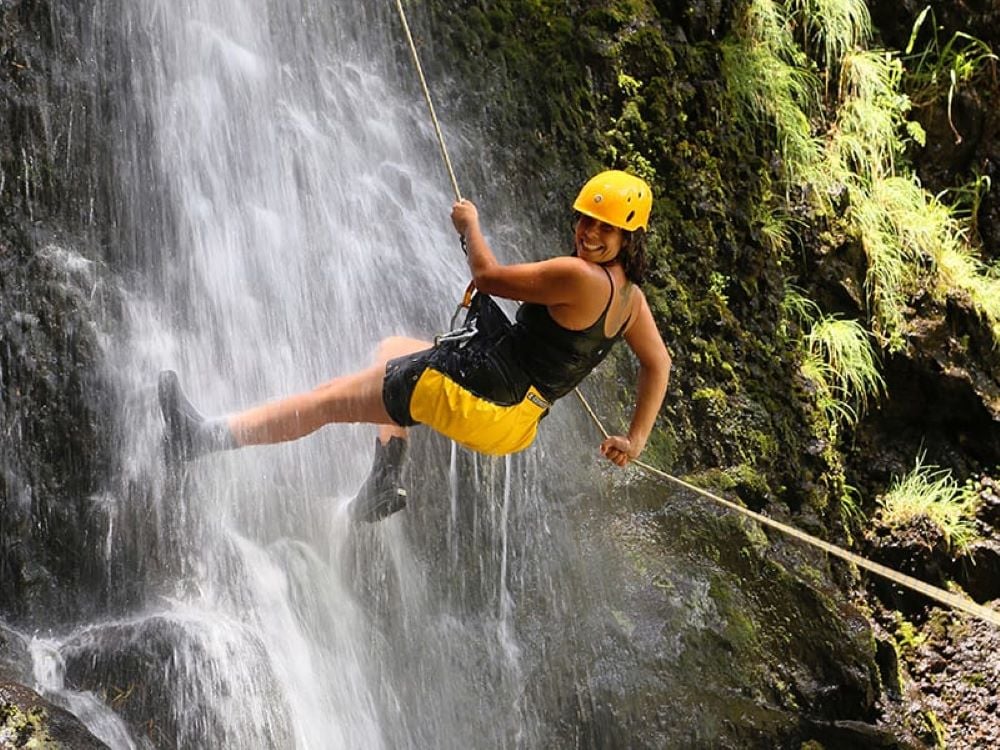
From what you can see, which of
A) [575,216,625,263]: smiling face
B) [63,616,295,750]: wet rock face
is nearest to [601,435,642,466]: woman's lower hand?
[575,216,625,263]: smiling face

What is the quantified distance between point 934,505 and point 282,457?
15.0 ft

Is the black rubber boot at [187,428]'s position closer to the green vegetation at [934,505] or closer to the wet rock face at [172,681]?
the wet rock face at [172,681]

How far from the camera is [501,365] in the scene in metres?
4.50

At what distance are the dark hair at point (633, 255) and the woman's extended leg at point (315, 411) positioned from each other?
1.01 meters

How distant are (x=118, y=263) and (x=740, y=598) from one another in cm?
334

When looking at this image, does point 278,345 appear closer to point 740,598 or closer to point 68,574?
point 68,574

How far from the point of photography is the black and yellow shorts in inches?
178

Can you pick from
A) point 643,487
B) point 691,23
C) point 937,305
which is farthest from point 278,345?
point 937,305

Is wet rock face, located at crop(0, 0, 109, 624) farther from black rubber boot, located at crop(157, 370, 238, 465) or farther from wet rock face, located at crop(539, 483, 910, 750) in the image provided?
wet rock face, located at crop(539, 483, 910, 750)

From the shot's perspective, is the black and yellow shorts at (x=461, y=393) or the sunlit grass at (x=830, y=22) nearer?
the black and yellow shorts at (x=461, y=393)

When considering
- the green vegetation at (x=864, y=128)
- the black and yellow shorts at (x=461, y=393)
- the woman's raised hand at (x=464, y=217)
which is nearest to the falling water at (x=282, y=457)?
the black and yellow shorts at (x=461, y=393)

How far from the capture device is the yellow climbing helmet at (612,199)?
13.8ft

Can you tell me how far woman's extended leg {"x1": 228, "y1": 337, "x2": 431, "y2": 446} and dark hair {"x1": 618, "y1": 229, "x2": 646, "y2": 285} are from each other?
3.30 ft

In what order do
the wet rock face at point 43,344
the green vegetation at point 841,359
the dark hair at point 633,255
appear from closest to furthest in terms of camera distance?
the dark hair at point 633,255
the wet rock face at point 43,344
the green vegetation at point 841,359
